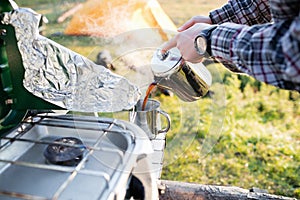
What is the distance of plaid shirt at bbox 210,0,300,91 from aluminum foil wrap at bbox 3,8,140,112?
294mm

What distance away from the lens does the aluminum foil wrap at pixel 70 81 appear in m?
0.94

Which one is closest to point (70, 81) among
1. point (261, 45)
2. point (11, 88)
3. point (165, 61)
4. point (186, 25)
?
point (11, 88)

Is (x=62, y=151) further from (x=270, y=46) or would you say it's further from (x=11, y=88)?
(x=270, y=46)

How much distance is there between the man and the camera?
0.63m

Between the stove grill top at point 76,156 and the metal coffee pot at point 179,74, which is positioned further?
the metal coffee pot at point 179,74

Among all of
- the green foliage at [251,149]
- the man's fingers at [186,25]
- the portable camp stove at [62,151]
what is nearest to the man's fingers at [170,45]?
the man's fingers at [186,25]

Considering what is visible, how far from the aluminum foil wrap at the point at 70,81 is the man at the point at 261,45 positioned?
211 mm

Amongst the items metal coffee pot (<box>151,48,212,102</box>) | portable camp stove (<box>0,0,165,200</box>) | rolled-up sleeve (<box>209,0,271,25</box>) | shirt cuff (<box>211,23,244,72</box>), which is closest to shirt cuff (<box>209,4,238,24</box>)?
rolled-up sleeve (<box>209,0,271,25</box>)

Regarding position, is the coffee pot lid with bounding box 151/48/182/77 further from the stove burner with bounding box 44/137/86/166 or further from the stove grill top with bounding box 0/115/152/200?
the stove burner with bounding box 44/137/86/166

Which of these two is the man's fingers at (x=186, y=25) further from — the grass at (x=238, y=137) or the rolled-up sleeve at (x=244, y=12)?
the grass at (x=238, y=137)

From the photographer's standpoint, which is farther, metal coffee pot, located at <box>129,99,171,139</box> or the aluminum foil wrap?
metal coffee pot, located at <box>129,99,171,139</box>

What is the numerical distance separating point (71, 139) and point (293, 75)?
573 millimetres

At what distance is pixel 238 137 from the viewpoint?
2.30m

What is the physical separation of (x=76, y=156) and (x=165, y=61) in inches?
14.8
